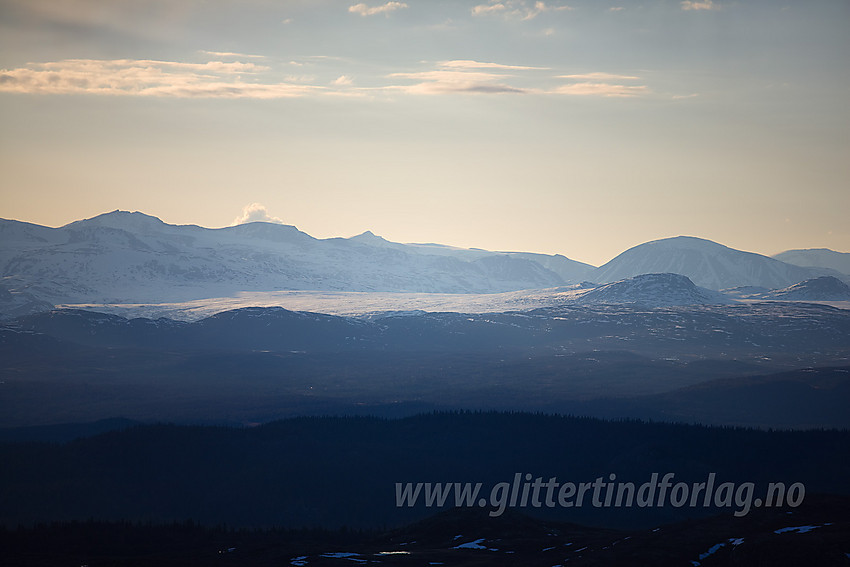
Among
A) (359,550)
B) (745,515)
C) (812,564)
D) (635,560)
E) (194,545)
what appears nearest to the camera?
(812,564)

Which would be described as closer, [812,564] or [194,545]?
[812,564]

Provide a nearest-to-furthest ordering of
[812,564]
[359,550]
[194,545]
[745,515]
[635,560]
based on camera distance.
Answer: [812,564], [635,560], [745,515], [359,550], [194,545]

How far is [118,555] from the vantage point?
182625 millimetres

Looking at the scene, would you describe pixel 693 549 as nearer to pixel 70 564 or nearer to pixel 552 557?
pixel 552 557

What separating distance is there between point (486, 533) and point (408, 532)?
18.4 m

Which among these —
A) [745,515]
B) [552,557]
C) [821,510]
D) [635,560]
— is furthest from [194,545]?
[821,510]

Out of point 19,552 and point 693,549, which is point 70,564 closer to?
point 19,552

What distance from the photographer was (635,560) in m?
137

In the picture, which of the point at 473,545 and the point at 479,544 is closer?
the point at 473,545

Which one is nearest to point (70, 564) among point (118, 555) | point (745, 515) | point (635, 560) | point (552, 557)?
point (118, 555)

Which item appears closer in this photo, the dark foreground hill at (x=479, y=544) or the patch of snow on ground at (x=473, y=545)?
the dark foreground hill at (x=479, y=544)

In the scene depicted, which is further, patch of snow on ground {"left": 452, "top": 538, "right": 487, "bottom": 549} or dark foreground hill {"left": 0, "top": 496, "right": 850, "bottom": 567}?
patch of snow on ground {"left": 452, "top": 538, "right": 487, "bottom": 549}

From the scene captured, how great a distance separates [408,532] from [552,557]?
157ft

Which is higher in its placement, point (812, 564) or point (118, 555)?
point (812, 564)
